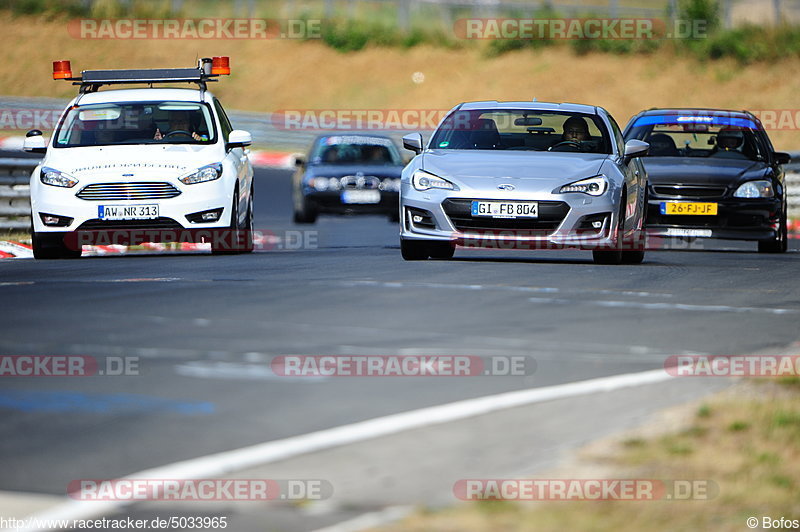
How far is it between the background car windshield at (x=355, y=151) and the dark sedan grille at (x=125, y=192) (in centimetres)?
1097

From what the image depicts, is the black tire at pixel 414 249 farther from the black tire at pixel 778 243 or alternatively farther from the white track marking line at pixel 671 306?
the black tire at pixel 778 243

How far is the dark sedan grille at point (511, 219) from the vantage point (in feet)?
46.6

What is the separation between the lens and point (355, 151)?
2770 cm

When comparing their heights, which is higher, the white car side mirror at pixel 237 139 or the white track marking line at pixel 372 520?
the white track marking line at pixel 372 520

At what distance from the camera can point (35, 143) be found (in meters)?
16.6

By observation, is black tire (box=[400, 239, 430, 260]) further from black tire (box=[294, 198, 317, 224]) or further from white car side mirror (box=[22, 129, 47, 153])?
black tire (box=[294, 198, 317, 224])

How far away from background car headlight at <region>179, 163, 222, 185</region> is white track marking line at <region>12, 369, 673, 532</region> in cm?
863

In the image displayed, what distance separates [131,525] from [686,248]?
50.3ft
